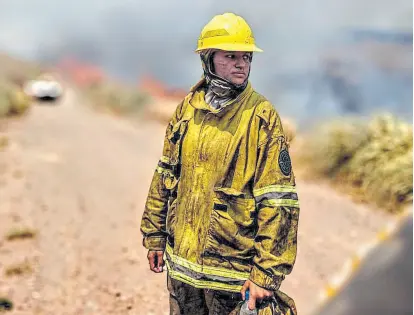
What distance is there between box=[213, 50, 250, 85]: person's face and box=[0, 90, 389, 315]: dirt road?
213 centimetres

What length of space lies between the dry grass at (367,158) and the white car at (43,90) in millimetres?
15440

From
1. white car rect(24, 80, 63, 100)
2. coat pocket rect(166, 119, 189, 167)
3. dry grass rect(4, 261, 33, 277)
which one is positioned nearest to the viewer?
coat pocket rect(166, 119, 189, 167)

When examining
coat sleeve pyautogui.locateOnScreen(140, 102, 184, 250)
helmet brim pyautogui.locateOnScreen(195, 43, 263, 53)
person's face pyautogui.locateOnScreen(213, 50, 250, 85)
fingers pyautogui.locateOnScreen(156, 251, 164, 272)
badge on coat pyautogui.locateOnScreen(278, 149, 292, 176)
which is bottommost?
fingers pyautogui.locateOnScreen(156, 251, 164, 272)

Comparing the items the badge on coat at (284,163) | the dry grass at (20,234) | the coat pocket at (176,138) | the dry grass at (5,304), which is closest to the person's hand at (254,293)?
the badge on coat at (284,163)

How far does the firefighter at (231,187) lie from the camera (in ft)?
9.48

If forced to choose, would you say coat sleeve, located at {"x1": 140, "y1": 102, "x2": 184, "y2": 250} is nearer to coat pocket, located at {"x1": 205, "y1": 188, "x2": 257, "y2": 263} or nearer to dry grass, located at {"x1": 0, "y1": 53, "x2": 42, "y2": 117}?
coat pocket, located at {"x1": 205, "y1": 188, "x2": 257, "y2": 263}

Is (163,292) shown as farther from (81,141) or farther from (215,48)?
(81,141)

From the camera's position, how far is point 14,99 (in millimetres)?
18094

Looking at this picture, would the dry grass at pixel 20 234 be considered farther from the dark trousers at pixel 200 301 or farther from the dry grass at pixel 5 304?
the dark trousers at pixel 200 301

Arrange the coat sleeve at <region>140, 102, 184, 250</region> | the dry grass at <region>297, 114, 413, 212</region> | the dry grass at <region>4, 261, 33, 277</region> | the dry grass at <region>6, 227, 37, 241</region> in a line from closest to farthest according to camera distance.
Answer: the coat sleeve at <region>140, 102, 184, 250</region>
the dry grass at <region>4, 261, 33, 277</region>
the dry grass at <region>6, 227, 37, 241</region>
the dry grass at <region>297, 114, 413, 212</region>

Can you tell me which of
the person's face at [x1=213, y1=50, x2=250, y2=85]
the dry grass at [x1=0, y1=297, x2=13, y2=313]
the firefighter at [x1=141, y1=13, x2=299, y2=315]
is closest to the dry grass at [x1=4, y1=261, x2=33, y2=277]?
the dry grass at [x1=0, y1=297, x2=13, y2=313]

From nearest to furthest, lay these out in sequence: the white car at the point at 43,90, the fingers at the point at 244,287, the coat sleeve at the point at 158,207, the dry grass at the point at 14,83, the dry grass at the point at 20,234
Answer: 1. the fingers at the point at 244,287
2. the coat sleeve at the point at 158,207
3. the dry grass at the point at 20,234
4. the dry grass at the point at 14,83
5. the white car at the point at 43,90

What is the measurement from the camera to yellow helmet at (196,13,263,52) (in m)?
2.87

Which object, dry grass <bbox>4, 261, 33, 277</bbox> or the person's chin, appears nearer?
the person's chin
